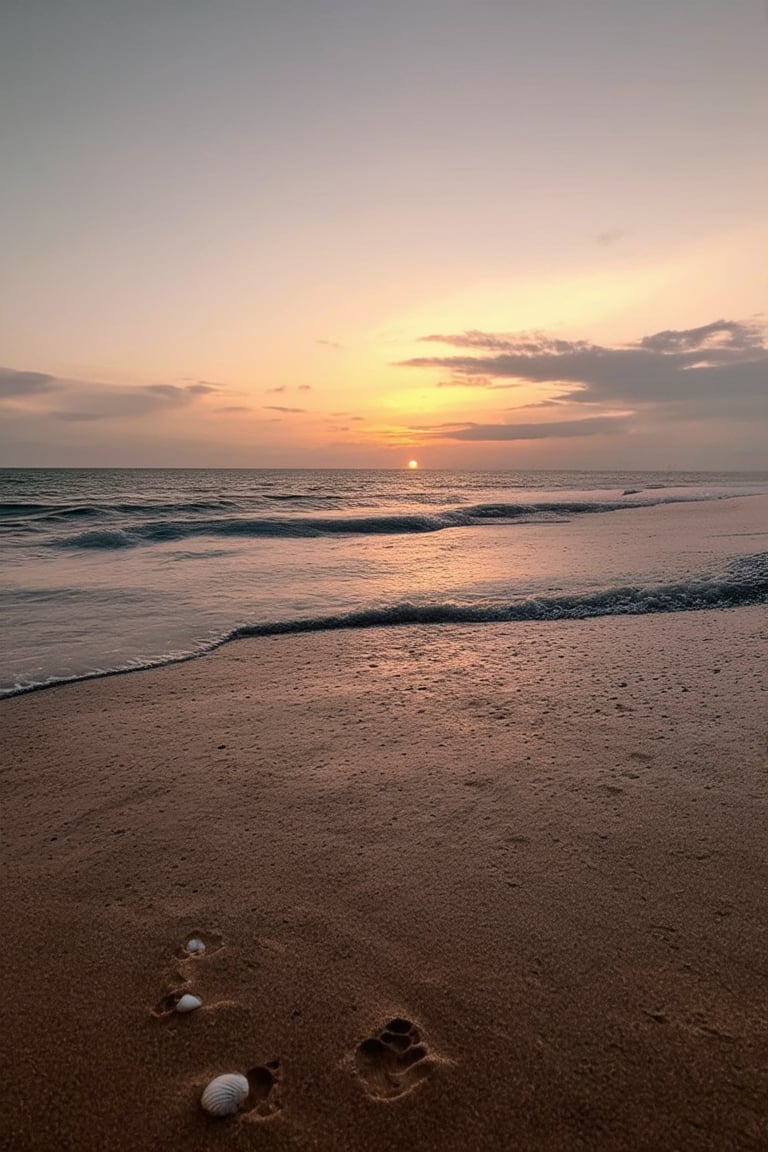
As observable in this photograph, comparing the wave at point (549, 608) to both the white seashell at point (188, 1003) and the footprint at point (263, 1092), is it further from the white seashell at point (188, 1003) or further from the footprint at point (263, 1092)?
the footprint at point (263, 1092)

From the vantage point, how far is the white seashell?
2.07 m

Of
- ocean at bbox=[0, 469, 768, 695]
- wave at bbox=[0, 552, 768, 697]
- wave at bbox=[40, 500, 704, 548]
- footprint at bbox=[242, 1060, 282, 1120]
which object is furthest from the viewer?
wave at bbox=[40, 500, 704, 548]

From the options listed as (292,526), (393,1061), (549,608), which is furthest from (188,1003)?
(292,526)

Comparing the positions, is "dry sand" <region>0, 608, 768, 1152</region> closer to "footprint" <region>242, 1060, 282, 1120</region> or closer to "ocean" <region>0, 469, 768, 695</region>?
"footprint" <region>242, 1060, 282, 1120</region>

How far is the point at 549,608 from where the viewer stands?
754cm

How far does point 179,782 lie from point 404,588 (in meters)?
5.87

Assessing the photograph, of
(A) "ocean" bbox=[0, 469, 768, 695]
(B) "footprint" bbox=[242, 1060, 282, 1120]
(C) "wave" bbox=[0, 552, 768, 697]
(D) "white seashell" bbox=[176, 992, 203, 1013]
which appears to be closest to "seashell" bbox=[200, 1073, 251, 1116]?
(B) "footprint" bbox=[242, 1060, 282, 1120]

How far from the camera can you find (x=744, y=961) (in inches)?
85.8

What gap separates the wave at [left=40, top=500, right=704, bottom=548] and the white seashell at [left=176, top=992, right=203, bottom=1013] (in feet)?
51.0

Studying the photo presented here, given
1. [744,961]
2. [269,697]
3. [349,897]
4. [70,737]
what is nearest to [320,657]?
[269,697]

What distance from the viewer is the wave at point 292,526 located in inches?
687

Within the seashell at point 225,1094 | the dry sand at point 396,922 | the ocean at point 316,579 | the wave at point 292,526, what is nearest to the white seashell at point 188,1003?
the dry sand at point 396,922

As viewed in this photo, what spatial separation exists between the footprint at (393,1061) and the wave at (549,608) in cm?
489

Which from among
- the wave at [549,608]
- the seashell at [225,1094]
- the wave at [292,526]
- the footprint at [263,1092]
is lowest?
the footprint at [263,1092]
